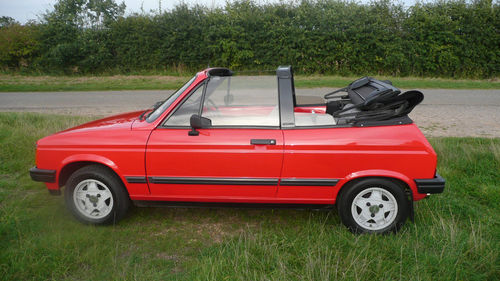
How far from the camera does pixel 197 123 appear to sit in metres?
3.20

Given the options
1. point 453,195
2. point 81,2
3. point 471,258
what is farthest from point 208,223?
point 81,2

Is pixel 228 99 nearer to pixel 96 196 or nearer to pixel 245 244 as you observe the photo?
pixel 245 244

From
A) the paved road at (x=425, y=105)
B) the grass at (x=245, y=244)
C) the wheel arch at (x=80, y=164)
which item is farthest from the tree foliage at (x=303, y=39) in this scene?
the wheel arch at (x=80, y=164)

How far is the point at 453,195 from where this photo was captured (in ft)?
14.0

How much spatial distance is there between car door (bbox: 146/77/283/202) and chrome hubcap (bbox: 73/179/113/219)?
1.57ft

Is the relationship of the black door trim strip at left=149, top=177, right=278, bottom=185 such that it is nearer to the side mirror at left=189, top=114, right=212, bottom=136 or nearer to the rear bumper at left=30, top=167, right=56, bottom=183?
the side mirror at left=189, top=114, right=212, bottom=136

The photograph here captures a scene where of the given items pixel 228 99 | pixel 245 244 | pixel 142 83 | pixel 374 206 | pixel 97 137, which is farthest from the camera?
pixel 142 83

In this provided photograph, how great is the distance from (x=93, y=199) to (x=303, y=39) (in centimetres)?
1409

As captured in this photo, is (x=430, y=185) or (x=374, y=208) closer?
(x=430, y=185)

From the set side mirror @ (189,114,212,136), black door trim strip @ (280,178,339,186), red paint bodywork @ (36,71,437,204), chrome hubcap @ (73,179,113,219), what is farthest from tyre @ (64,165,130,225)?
black door trim strip @ (280,178,339,186)

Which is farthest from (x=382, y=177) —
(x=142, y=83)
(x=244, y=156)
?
(x=142, y=83)

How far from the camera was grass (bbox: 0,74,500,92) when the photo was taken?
14.1 m

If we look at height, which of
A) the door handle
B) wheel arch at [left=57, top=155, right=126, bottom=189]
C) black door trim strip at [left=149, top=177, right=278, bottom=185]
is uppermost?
the door handle

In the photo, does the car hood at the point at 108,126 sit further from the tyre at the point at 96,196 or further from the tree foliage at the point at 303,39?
the tree foliage at the point at 303,39
